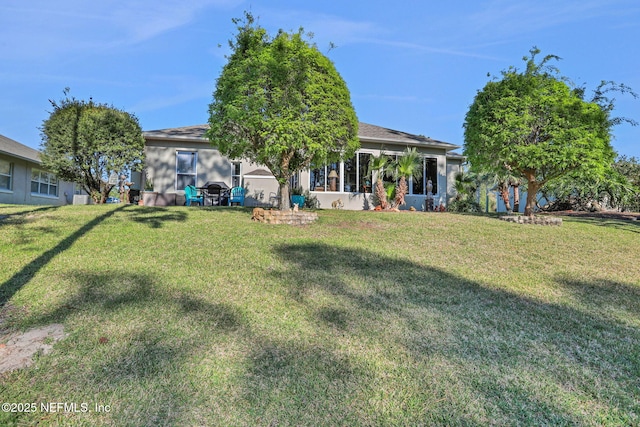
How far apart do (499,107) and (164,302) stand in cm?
1075

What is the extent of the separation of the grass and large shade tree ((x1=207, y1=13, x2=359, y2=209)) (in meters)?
2.86

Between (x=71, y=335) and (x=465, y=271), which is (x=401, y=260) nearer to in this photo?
(x=465, y=271)

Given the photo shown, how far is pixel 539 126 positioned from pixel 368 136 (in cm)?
666

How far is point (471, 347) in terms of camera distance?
3.34 m

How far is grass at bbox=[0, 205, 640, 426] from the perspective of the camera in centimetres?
242

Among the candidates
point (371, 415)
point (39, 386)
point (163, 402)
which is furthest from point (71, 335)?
point (371, 415)

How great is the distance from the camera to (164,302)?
13.4 feet

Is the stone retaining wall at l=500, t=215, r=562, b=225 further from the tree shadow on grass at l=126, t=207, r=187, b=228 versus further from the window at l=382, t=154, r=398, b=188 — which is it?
the tree shadow on grass at l=126, t=207, r=187, b=228

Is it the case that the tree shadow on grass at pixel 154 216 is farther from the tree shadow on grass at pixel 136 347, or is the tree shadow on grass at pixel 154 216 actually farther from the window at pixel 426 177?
the window at pixel 426 177

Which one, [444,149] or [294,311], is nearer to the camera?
[294,311]

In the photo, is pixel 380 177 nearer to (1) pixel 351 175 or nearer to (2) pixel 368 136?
(1) pixel 351 175

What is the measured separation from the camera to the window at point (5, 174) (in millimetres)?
17253

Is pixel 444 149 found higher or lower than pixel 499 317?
higher

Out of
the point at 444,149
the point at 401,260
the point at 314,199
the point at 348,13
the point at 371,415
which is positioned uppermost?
the point at 348,13
